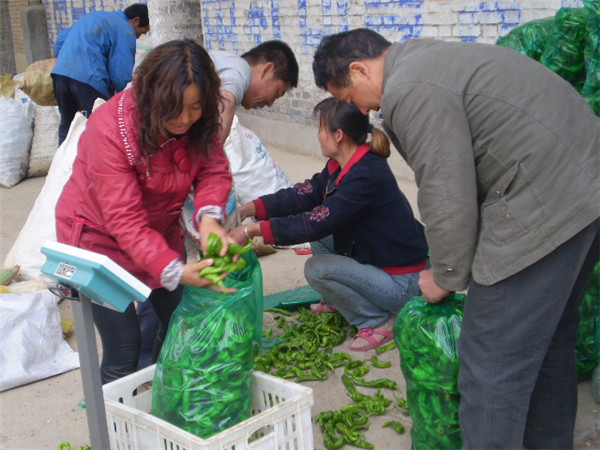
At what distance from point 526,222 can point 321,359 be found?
1670mm

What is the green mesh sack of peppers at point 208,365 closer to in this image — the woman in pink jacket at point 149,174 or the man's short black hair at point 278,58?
the woman in pink jacket at point 149,174

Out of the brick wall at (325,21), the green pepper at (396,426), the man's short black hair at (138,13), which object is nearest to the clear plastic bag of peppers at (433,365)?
the green pepper at (396,426)

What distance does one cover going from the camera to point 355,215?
11.3 feet

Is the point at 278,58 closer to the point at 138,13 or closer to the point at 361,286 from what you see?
the point at 361,286

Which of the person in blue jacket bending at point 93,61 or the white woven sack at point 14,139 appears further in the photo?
the white woven sack at point 14,139

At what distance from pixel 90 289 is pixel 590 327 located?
2099 millimetres

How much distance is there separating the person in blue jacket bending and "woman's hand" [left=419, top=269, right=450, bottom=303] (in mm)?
4941

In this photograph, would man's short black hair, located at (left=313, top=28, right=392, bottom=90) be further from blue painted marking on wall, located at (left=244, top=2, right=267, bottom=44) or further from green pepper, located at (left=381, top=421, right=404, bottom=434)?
blue painted marking on wall, located at (left=244, top=2, right=267, bottom=44)

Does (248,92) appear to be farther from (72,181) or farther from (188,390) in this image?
(188,390)

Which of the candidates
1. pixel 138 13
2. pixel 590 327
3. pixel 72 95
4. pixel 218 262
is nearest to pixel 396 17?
pixel 138 13

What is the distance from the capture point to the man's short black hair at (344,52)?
229 centimetres

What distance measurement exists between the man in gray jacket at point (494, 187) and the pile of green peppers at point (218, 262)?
2.27ft

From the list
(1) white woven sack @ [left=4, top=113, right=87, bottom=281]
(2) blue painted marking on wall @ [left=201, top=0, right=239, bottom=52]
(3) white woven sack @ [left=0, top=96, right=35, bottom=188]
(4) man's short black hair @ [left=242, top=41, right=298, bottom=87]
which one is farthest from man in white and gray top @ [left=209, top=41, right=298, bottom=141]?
(2) blue painted marking on wall @ [left=201, top=0, right=239, bottom=52]

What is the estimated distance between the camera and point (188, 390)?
8.14 ft
